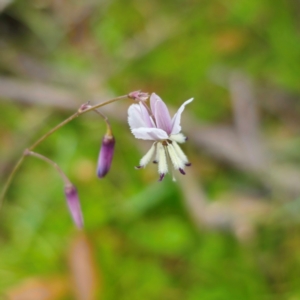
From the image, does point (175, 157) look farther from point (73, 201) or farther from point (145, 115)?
point (73, 201)

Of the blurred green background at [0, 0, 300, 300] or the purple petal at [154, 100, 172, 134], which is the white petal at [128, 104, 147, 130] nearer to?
the purple petal at [154, 100, 172, 134]

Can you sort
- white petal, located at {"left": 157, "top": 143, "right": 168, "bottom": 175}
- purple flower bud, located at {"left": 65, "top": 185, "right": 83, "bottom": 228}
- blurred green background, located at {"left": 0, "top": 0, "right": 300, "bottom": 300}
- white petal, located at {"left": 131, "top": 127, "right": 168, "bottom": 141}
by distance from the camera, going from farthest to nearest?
1. blurred green background, located at {"left": 0, "top": 0, "right": 300, "bottom": 300}
2. purple flower bud, located at {"left": 65, "top": 185, "right": 83, "bottom": 228}
3. white petal, located at {"left": 157, "top": 143, "right": 168, "bottom": 175}
4. white petal, located at {"left": 131, "top": 127, "right": 168, "bottom": 141}

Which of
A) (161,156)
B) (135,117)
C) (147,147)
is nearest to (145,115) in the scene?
(135,117)

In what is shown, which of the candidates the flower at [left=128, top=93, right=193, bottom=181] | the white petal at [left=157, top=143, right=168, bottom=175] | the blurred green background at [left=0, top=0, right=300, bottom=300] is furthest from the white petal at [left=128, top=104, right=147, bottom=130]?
the blurred green background at [left=0, top=0, right=300, bottom=300]

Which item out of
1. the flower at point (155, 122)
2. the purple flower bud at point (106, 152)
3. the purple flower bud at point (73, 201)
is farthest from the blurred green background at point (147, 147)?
the flower at point (155, 122)

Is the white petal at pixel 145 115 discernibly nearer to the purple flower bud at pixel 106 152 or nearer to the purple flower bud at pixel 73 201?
the purple flower bud at pixel 106 152

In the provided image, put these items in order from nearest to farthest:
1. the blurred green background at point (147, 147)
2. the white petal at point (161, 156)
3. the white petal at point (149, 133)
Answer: the white petal at point (149, 133)
the white petal at point (161, 156)
the blurred green background at point (147, 147)
